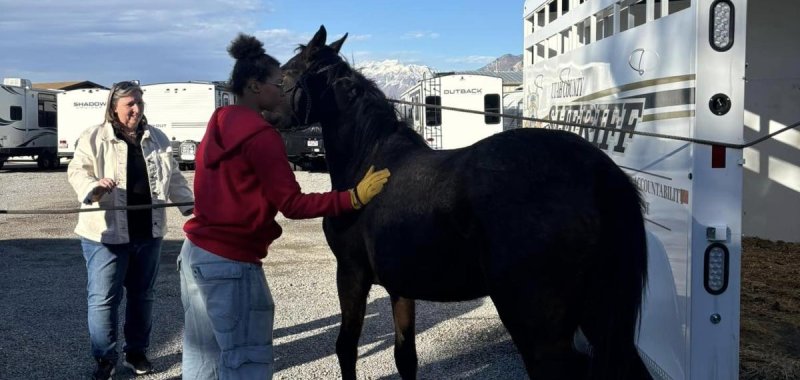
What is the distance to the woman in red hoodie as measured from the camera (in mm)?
2762

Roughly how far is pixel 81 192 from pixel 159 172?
514 mm

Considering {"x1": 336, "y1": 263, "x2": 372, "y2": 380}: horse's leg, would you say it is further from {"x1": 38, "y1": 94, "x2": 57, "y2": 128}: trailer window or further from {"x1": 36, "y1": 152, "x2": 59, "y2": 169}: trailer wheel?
{"x1": 38, "y1": 94, "x2": 57, "y2": 128}: trailer window

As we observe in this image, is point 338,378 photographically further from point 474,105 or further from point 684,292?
point 474,105

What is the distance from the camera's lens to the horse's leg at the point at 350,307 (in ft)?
11.8

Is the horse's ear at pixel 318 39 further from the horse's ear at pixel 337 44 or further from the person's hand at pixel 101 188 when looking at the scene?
the person's hand at pixel 101 188

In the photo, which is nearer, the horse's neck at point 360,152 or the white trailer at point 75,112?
the horse's neck at point 360,152

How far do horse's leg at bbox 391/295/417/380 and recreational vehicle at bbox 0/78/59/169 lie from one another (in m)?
25.6

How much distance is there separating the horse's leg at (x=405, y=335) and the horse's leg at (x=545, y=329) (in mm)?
1360

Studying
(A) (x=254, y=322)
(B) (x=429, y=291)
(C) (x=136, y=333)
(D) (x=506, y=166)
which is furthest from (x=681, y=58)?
(C) (x=136, y=333)

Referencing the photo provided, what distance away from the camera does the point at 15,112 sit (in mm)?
25938

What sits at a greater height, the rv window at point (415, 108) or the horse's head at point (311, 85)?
the rv window at point (415, 108)

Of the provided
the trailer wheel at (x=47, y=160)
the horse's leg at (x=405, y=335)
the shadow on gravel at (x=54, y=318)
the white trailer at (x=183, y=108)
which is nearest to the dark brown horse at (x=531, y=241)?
the horse's leg at (x=405, y=335)

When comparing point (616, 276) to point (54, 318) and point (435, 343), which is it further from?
point (54, 318)

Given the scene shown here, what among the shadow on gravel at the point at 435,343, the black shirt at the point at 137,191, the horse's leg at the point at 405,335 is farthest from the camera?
the shadow on gravel at the point at 435,343
